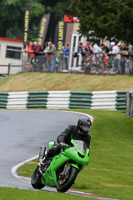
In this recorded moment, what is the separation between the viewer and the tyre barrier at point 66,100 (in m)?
28.8

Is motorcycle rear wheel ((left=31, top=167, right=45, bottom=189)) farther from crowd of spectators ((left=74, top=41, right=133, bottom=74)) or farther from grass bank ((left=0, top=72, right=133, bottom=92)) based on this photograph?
grass bank ((left=0, top=72, right=133, bottom=92))

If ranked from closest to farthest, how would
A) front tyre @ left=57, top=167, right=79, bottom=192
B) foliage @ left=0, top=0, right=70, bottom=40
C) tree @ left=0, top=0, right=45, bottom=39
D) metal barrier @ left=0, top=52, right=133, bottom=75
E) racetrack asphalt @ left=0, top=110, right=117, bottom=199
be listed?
front tyre @ left=57, top=167, right=79, bottom=192
racetrack asphalt @ left=0, top=110, right=117, bottom=199
metal barrier @ left=0, top=52, right=133, bottom=75
tree @ left=0, top=0, right=45, bottom=39
foliage @ left=0, top=0, right=70, bottom=40

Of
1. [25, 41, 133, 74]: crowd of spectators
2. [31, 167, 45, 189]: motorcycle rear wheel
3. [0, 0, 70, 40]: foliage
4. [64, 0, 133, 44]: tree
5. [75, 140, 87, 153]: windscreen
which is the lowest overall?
[31, 167, 45, 189]: motorcycle rear wheel

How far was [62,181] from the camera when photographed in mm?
9695

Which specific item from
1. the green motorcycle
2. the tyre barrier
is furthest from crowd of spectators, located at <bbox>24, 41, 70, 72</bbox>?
the green motorcycle

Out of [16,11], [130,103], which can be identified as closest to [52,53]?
[130,103]

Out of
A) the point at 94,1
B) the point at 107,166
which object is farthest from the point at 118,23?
the point at 107,166

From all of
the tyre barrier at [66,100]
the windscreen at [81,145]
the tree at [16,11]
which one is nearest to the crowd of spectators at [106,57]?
the tyre barrier at [66,100]

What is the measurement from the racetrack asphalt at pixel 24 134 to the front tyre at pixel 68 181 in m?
0.86

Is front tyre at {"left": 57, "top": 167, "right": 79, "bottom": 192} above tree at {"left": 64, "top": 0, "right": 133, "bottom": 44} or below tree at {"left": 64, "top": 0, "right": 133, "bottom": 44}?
below

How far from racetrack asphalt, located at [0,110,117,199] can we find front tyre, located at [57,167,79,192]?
859mm

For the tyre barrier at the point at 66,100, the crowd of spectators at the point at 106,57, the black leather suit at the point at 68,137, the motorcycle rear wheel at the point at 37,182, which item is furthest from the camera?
the crowd of spectators at the point at 106,57

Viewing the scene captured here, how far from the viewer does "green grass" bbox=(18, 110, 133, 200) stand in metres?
11.1

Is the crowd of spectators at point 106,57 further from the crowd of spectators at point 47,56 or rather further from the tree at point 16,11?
the tree at point 16,11
